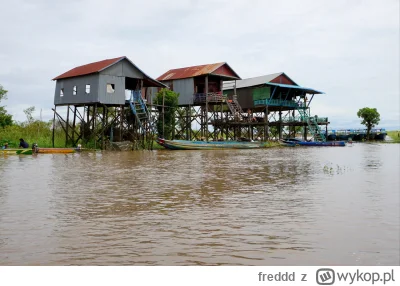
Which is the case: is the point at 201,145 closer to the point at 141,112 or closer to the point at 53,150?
the point at 141,112

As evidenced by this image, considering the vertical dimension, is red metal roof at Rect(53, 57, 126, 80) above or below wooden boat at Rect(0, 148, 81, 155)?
above

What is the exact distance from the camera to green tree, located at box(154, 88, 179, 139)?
33562 mm

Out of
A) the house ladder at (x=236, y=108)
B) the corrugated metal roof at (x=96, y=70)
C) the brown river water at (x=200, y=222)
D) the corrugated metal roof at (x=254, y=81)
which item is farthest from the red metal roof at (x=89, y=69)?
the brown river water at (x=200, y=222)

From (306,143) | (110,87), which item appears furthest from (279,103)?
(110,87)

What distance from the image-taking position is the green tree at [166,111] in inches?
1321

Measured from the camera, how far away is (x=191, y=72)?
37.2 m

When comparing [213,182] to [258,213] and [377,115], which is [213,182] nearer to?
[258,213]

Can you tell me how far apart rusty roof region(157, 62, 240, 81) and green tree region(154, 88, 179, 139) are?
2949 mm

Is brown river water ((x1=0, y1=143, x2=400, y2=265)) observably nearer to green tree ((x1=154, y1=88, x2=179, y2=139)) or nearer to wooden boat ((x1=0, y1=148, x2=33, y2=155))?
wooden boat ((x1=0, y1=148, x2=33, y2=155))

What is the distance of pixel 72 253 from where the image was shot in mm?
4555

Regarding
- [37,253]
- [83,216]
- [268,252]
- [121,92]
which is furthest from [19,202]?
[121,92]

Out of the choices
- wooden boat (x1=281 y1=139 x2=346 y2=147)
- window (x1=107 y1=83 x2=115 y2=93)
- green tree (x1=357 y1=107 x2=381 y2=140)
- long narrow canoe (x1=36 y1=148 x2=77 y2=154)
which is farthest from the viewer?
green tree (x1=357 y1=107 x2=381 y2=140)

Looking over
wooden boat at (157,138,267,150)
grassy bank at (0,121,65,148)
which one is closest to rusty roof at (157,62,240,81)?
wooden boat at (157,138,267,150)

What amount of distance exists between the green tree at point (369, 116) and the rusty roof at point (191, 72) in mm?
32318
